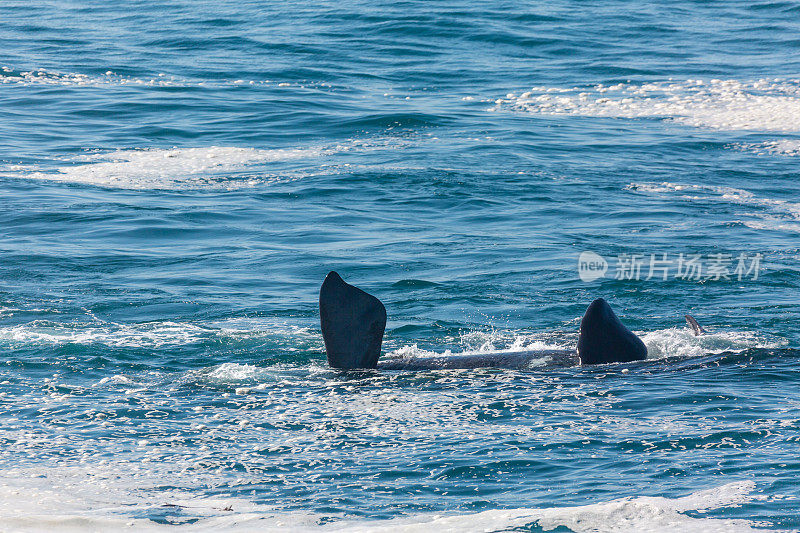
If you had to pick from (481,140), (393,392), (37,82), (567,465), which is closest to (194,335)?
(393,392)

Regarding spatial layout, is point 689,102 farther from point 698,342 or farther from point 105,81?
point 698,342

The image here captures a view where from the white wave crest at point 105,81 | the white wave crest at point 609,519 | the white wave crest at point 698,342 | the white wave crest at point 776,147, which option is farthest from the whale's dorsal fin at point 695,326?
the white wave crest at point 105,81

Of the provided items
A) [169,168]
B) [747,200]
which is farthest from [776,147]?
[169,168]

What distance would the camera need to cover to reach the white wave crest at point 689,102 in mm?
22656

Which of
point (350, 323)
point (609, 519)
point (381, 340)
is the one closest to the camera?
point (609, 519)

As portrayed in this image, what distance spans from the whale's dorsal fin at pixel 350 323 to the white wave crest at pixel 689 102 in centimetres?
1448

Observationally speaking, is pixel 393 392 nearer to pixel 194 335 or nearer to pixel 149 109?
pixel 194 335

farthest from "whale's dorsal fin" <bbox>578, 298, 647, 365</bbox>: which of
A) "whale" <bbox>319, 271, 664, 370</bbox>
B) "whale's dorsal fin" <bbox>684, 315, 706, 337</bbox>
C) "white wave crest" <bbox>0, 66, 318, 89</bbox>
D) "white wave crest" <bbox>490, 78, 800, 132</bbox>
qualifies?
"white wave crest" <bbox>0, 66, 318, 89</bbox>

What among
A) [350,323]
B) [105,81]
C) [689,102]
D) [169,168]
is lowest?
[350,323]

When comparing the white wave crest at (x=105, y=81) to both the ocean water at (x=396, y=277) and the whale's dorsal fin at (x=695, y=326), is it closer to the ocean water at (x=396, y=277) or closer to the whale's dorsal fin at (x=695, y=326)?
the ocean water at (x=396, y=277)

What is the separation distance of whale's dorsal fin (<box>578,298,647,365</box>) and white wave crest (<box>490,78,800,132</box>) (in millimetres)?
13519

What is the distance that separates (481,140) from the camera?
2073 cm

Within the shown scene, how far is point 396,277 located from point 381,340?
3.73m

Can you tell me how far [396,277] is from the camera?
13.2m
